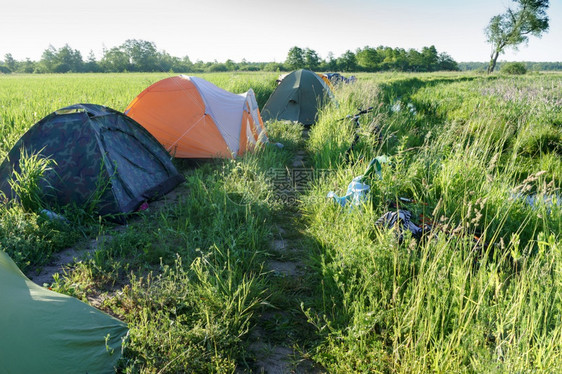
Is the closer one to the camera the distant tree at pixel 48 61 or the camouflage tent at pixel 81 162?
the camouflage tent at pixel 81 162

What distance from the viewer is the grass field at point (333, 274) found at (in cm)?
192

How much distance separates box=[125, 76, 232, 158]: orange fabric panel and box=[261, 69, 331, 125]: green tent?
423 cm

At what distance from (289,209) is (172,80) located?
3.42 metres

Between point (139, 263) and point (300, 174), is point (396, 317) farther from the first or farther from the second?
point (300, 174)

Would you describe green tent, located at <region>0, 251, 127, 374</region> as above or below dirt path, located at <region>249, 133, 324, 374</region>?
above

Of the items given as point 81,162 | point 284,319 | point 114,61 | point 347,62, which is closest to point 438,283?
point 284,319

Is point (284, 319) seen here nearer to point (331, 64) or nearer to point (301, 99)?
point (301, 99)

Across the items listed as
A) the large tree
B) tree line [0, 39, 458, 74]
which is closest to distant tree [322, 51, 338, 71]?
tree line [0, 39, 458, 74]

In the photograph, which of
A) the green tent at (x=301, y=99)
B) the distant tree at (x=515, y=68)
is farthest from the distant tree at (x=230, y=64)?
the green tent at (x=301, y=99)

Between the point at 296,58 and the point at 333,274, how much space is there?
58.8m

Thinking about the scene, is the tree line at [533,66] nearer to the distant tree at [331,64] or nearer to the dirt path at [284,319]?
the distant tree at [331,64]

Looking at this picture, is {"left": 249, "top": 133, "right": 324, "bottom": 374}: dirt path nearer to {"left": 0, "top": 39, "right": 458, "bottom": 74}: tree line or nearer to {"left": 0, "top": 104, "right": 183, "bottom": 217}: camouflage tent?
{"left": 0, "top": 104, "right": 183, "bottom": 217}: camouflage tent

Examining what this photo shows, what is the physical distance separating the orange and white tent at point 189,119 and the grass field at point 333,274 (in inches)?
39.7

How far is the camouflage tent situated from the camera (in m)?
3.86
